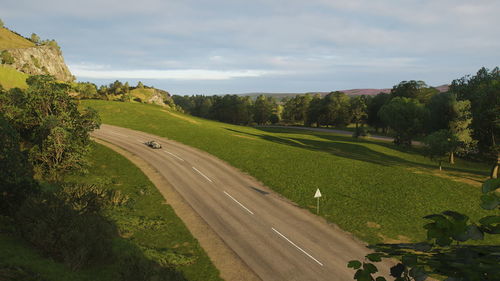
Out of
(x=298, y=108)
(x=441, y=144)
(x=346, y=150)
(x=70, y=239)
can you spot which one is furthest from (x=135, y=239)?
(x=298, y=108)

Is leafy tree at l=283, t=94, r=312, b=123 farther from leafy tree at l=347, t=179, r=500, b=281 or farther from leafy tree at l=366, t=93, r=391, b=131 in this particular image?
leafy tree at l=347, t=179, r=500, b=281

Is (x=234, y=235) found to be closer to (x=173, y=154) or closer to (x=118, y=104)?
(x=173, y=154)

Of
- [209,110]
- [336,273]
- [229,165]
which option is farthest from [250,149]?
[209,110]

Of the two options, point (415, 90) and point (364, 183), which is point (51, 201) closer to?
point (364, 183)

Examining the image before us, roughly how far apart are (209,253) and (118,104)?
69546mm

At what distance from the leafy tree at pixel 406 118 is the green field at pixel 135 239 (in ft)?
162

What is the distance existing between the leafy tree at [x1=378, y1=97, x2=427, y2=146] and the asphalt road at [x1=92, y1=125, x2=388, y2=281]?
128ft

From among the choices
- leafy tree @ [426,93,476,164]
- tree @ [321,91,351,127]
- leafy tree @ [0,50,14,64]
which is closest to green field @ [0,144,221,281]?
leafy tree @ [426,93,476,164]

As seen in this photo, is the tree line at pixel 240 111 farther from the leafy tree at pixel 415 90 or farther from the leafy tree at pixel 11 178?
the leafy tree at pixel 11 178

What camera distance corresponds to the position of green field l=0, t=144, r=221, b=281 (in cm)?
1127

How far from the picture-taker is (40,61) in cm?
11556

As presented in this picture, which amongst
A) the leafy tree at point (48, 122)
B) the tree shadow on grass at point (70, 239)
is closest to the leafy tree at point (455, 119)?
the tree shadow on grass at point (70, 239)

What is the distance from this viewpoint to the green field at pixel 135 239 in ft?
37.0

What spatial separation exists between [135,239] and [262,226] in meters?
9.38
